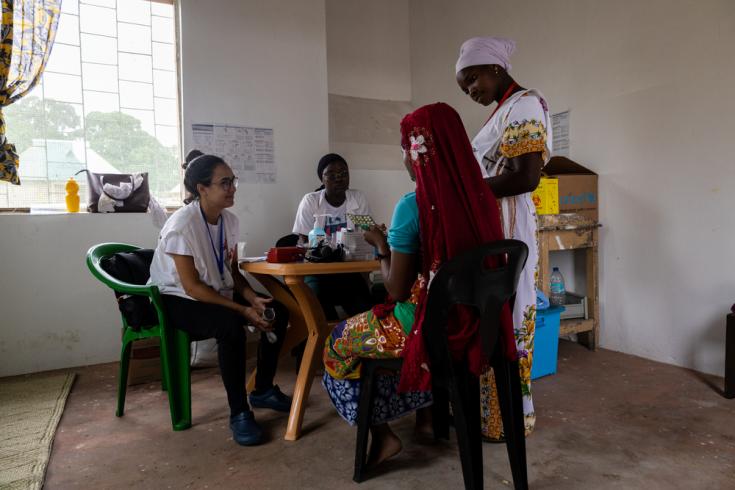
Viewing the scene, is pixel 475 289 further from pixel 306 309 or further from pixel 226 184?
pixel 226 184

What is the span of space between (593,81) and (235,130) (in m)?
2.57

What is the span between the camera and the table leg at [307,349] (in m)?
2.14

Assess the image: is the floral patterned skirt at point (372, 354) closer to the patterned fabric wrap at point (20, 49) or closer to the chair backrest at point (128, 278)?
the chair backrest at point (128, 278)

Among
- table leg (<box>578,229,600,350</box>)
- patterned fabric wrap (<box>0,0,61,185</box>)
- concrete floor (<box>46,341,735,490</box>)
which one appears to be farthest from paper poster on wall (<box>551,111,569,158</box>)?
patterned fabric wrap (<box>0,0,61,185</box>)

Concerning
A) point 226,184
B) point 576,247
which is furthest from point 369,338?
point 576,247

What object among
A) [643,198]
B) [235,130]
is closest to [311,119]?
[235,130]

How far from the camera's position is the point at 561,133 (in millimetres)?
3672

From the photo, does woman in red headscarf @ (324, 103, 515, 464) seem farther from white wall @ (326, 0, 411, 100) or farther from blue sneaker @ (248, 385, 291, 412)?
white wall @ (326, 0, 411, 100)

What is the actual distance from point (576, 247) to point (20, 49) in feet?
12.4

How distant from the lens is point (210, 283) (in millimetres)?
2297

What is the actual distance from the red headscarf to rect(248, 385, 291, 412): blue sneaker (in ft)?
3.76

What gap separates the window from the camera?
10.8 feet

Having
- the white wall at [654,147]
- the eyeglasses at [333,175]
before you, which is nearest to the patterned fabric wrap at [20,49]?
the eyeglasses at [333,175]

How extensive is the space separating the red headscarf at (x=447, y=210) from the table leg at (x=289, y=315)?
116cm
